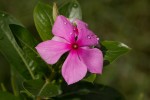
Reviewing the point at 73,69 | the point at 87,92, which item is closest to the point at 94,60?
the point at 73,69

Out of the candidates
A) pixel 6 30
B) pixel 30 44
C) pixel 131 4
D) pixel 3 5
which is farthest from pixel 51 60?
pixel 131 4

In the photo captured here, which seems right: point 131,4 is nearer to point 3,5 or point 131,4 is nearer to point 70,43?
point 3,5

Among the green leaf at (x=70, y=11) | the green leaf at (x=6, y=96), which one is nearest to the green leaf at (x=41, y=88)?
the green leaf at (x=6, y=96)

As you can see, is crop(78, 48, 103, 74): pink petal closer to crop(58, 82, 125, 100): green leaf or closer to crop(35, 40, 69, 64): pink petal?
crop(35, 40, 69, 64): pink petal

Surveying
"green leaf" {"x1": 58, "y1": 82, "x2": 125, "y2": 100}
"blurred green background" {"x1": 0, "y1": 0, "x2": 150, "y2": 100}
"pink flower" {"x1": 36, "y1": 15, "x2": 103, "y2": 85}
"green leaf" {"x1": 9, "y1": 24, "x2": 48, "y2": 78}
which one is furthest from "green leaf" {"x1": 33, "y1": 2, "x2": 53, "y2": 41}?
"blurred green background" {"x1": 0, "y1": 0, "x2": 150, "y2": 100}

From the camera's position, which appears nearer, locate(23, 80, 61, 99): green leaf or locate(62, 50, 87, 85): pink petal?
locate(62, 50, 87, 85): pink petal

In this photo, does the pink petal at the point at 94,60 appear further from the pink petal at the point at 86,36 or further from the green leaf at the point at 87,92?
the green leaf at the point at 87,92

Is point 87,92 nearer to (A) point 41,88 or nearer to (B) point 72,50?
(A) point 41,88
